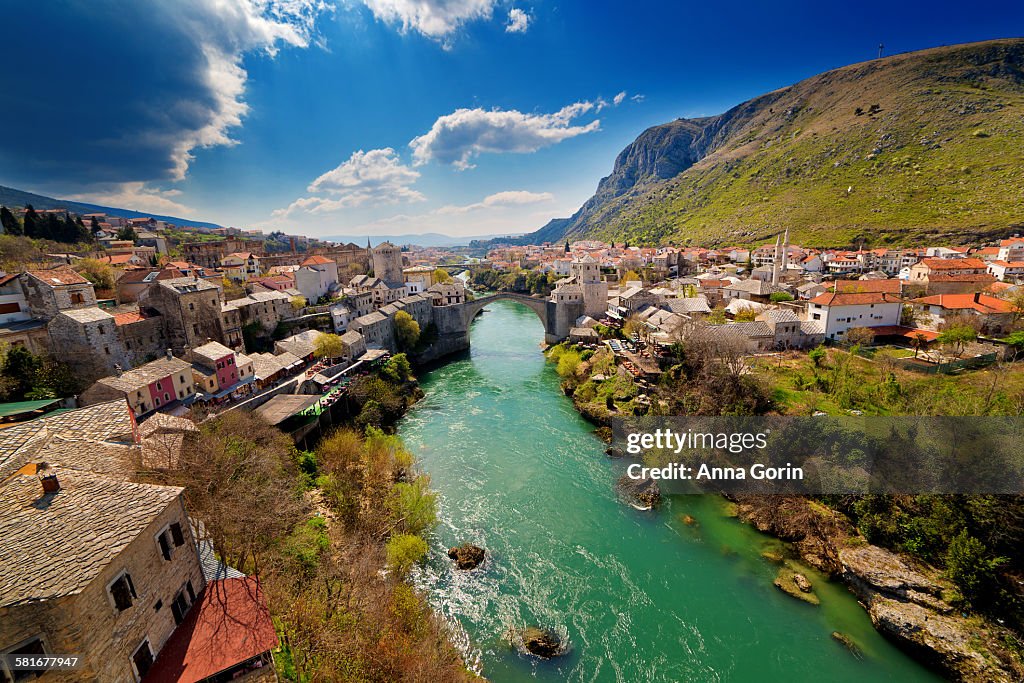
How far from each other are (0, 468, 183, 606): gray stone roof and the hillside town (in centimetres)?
2

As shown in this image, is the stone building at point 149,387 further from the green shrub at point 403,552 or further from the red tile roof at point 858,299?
the red tile roof at point 858,299

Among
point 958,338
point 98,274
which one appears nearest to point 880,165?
point 958,338

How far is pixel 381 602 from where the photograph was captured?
10.1 metres

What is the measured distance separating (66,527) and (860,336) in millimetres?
30748

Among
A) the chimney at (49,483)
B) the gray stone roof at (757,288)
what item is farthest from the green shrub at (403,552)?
the gray stone roof at (757,288)

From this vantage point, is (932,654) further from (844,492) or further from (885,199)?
(885,199)

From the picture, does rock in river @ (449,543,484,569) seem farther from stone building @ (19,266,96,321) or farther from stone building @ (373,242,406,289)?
stone building @ (373,242,406,289)

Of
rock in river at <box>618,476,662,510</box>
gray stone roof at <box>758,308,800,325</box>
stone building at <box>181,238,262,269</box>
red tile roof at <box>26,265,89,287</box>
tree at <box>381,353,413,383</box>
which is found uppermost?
stone building at <box>181,238,262,269</box>

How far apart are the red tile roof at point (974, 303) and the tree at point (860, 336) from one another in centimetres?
460

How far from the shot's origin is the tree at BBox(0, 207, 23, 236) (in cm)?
3064

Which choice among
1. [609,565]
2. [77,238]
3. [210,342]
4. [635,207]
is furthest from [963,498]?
[635,207]

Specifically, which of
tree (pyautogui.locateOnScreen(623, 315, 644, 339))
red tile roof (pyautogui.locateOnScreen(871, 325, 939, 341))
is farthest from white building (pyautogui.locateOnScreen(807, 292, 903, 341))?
tree (pyautogui.locateOnScreen(623, 315, 644, 339))

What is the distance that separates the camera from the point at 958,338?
63.1 feet

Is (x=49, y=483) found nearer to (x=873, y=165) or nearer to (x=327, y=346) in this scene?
(x=327, y=346)
